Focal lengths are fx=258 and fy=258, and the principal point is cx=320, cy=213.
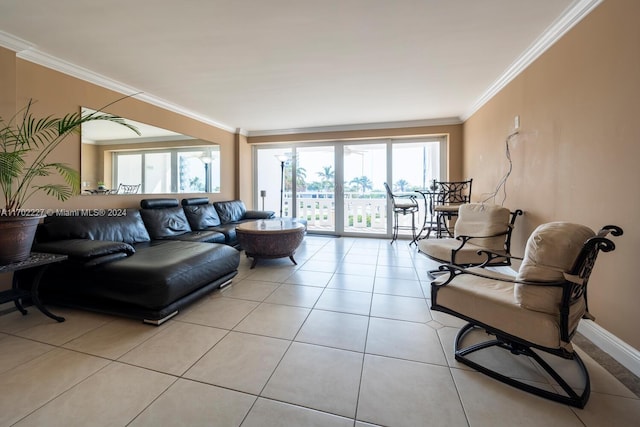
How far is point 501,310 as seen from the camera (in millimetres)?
1390

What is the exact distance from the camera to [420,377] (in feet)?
4.63

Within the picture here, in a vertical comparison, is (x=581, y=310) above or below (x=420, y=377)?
above

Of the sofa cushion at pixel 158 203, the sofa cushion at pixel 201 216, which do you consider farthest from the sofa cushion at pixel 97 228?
the sofa cushion at pixel 201 216

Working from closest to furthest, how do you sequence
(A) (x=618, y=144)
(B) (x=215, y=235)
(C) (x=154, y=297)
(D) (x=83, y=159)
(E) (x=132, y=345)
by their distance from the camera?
(A) (x=618, y=144)
(E) (x=132, y=345)
(C) (x=154, y=297)
(D) (x=83, y=159)
(B) (x=215, y=235)

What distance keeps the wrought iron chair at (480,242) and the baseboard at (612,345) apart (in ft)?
2.31

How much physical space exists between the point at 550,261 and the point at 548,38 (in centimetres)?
217

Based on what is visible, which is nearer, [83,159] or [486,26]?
[486,26]

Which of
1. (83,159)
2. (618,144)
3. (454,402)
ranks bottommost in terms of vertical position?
(454,402)

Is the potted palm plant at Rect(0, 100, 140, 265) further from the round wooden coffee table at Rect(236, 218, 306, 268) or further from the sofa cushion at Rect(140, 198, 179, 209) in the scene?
the round wooden coffee table at Rect(236, 218, 306, 268)

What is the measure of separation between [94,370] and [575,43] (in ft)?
12.8

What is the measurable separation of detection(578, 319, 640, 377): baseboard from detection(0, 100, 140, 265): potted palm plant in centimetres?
366

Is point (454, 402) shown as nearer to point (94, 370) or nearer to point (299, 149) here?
point (94, 370)

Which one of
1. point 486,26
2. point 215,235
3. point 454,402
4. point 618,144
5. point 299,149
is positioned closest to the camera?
point 454,402

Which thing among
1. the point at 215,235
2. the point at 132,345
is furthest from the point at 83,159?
the point at 132,345
